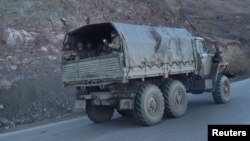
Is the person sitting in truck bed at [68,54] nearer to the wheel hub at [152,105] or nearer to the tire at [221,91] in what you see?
the wheel hub at [152,105]

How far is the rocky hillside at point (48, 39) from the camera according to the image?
1964 cm

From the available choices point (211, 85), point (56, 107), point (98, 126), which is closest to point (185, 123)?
point (98, 126)

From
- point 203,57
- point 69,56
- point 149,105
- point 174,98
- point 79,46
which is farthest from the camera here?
point 203,57

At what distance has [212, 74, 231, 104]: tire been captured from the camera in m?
16.2

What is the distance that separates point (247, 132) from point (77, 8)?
24.1 m

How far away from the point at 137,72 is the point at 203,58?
400 cm

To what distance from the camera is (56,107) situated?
19.2 meters

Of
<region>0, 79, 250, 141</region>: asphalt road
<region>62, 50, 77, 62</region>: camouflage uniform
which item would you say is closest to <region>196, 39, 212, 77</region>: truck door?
<region>0, 79, 250, 141</region>: asphalt road

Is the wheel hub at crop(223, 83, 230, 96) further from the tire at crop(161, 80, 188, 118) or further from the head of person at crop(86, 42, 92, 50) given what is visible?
the head of person at crop(86, 42, 92, 50)

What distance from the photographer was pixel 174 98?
1377 cm

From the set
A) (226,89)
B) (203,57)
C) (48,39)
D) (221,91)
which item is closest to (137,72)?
(203,57)

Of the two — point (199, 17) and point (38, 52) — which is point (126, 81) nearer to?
point (38, 52)

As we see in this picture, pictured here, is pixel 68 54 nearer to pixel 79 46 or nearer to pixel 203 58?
pixel 79 46

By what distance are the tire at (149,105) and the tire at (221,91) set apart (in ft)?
12.2
